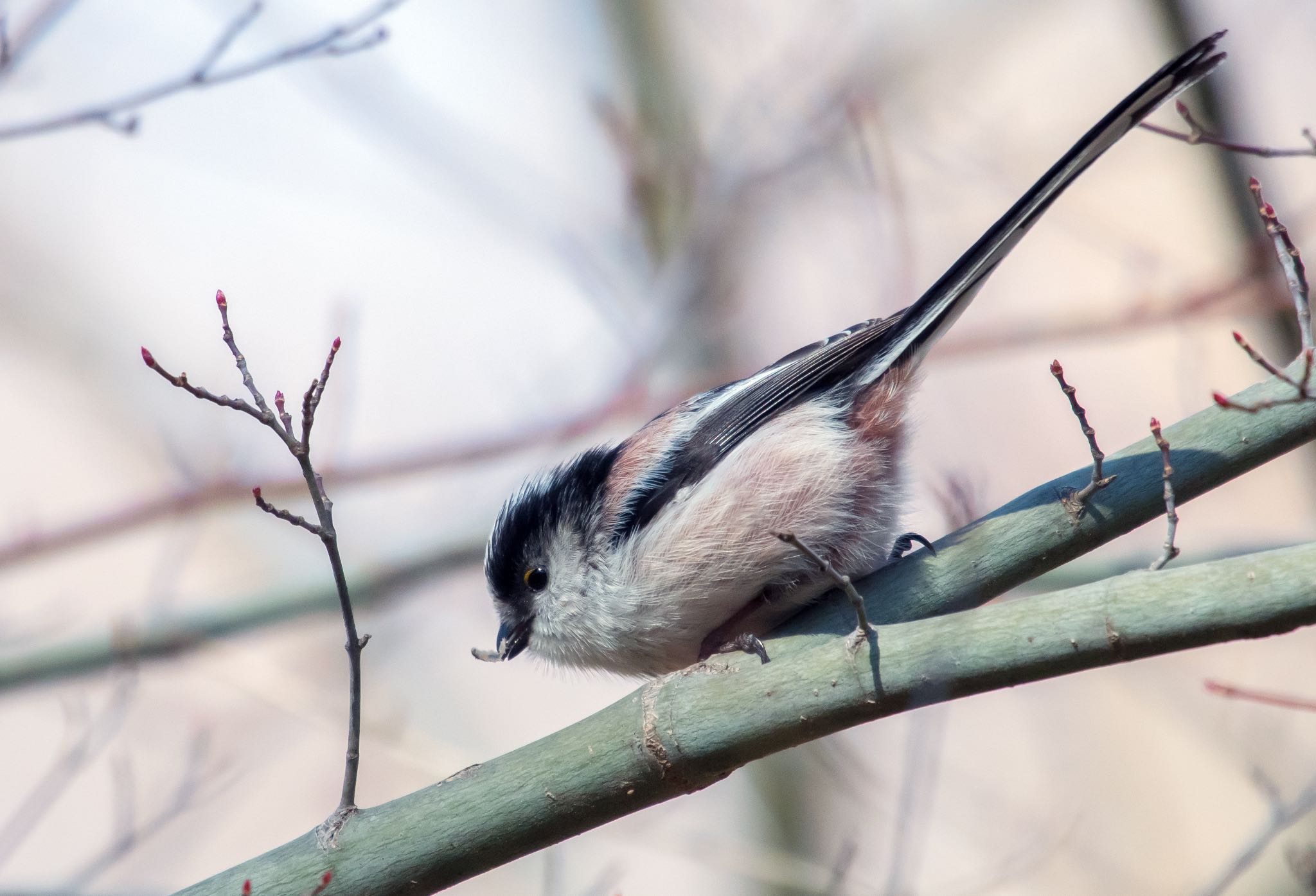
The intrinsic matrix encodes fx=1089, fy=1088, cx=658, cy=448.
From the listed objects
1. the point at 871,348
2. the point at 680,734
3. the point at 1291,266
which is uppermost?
the point at 871,348

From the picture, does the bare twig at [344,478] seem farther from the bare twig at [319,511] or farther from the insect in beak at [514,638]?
the bare twig at [319,511]

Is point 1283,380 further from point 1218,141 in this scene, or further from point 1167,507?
point 1218,141

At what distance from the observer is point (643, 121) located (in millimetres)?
7734

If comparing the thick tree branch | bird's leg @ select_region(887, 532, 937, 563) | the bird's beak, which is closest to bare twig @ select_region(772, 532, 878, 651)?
the thick tree branch

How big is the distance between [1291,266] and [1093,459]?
0.62 metres

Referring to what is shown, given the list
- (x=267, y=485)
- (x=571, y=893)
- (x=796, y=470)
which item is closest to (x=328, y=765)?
(x=571, y=893)

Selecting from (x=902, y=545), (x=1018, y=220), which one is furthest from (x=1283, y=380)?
(x=902, y=545)

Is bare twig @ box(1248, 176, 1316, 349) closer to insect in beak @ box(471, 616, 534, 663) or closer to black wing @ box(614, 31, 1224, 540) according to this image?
black wing @ box(614, 31, 1224, 540)

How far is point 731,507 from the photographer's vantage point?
311 cm

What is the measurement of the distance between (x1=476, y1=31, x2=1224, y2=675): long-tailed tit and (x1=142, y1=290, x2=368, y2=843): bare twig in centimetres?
88

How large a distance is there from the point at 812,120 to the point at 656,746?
180 inches

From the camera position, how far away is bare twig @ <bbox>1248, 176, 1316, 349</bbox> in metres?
2.31

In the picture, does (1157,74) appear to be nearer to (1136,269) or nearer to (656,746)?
(656,746)

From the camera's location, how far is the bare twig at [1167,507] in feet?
7.44
